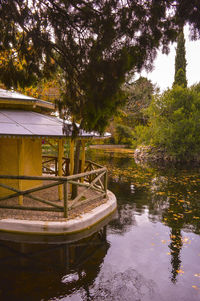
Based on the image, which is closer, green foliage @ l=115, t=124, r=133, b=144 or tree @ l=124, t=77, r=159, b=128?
tree @ l=124, t=77, r=159, b=128

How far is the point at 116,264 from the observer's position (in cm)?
535

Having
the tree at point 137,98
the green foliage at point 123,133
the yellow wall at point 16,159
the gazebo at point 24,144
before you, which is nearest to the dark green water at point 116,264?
the gazebo at point 24,144

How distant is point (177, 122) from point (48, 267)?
23314 millimetres

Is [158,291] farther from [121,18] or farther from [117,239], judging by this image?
[121,18]

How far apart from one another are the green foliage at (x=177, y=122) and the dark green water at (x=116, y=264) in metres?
17.9

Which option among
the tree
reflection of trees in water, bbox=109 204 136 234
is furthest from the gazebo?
the tree

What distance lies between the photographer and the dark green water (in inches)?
172

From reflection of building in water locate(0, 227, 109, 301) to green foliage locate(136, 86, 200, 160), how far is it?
21.1 metres

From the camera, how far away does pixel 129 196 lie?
1139 cm

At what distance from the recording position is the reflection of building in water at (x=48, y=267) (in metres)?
4.31

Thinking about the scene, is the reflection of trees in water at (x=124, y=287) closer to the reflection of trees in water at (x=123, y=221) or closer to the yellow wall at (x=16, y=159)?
the reflection of trees in water at (x=123, y=221)

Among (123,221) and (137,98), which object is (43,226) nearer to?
(123,221)

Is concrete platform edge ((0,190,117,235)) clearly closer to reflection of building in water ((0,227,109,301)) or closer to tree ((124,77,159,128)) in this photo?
reflection of building in water ((0,227,109,301))

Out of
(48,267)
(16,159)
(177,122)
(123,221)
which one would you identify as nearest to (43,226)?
(48,267)
